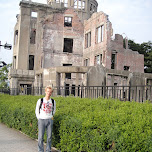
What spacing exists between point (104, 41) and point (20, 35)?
12.0 metres

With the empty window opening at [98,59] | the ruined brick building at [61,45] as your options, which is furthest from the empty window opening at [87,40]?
the empty window opening at [98,59]

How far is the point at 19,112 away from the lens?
9.15m

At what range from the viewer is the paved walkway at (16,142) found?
6.48 m

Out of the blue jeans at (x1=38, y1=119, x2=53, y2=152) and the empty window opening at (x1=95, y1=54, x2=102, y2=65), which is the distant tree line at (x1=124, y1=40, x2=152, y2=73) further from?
the blue jeans at (x1=38, y1=119, x2=53, y2=152)

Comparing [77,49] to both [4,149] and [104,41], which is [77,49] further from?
[4,149]

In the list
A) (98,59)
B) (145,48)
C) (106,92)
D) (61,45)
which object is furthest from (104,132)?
(145,48)

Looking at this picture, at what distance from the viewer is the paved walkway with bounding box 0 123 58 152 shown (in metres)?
6.48

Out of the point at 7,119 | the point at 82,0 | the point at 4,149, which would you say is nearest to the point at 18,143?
the point at 4,149

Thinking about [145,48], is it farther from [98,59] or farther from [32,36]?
[32,36]

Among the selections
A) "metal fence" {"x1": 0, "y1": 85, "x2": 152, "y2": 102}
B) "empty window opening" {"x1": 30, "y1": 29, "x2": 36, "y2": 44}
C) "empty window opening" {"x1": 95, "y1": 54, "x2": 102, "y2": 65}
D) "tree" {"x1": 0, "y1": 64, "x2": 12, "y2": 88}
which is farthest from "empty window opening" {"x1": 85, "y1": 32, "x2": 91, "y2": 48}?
"tree" {"x1": 0, "y1": 64, "x2": 12, "y2": 88}

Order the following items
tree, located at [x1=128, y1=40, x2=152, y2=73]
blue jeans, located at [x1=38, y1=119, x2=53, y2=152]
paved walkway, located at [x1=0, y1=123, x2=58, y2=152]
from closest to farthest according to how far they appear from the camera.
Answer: blue jeans, located at [x1=38, y1=119, x2=53, y2=152] → paved walkway, located at [x1=0, y1=123, x2=58, y2=152] → tree, located at [x1=128, y1=40, x2=152, y2=73]

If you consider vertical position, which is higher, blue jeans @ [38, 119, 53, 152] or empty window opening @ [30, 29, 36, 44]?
→ empty window opening @ [30, 29, 36, 44]

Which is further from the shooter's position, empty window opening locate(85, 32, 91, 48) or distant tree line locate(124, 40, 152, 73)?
distant tree line locate(124, 40, 152, 73)

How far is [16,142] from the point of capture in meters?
7.36
